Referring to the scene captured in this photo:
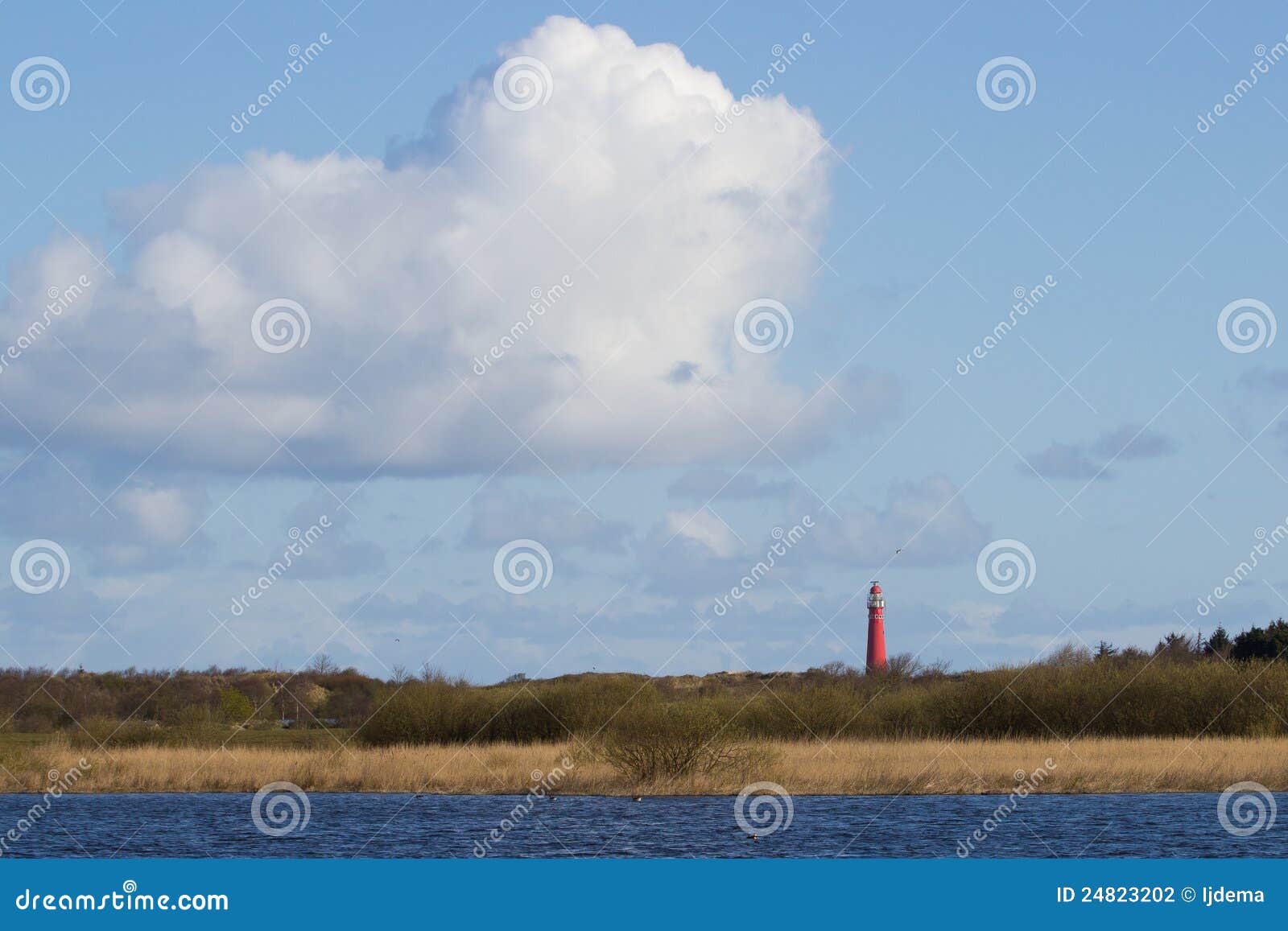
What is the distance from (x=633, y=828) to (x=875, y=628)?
40.6 meters

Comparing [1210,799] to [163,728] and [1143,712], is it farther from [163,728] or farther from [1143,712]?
[163,728]

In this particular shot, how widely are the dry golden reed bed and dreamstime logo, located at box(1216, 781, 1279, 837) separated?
31.7 inches

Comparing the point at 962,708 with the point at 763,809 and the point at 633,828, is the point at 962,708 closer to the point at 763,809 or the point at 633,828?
the point at 763,809

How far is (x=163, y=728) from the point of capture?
61.0 m

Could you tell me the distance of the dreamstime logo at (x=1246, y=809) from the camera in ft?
123

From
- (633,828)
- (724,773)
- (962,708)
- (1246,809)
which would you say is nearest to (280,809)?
(633,828)

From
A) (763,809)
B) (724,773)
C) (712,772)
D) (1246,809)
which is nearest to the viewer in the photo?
(1246,809)

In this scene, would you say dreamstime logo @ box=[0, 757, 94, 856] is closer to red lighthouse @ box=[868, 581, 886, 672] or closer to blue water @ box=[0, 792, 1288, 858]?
blue water @ box=[0, 792, 1288, 858]

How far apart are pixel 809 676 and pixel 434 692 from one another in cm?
2040

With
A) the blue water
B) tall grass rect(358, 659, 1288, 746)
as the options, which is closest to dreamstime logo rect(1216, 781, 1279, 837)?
the blue water

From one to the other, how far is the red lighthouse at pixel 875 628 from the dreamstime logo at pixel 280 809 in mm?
34111

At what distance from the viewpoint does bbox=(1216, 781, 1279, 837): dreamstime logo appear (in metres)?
37.5

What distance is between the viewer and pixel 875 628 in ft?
251

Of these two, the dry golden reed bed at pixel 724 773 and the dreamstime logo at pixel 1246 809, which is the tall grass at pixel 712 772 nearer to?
the dry golden reed bed at pixel 724 773
